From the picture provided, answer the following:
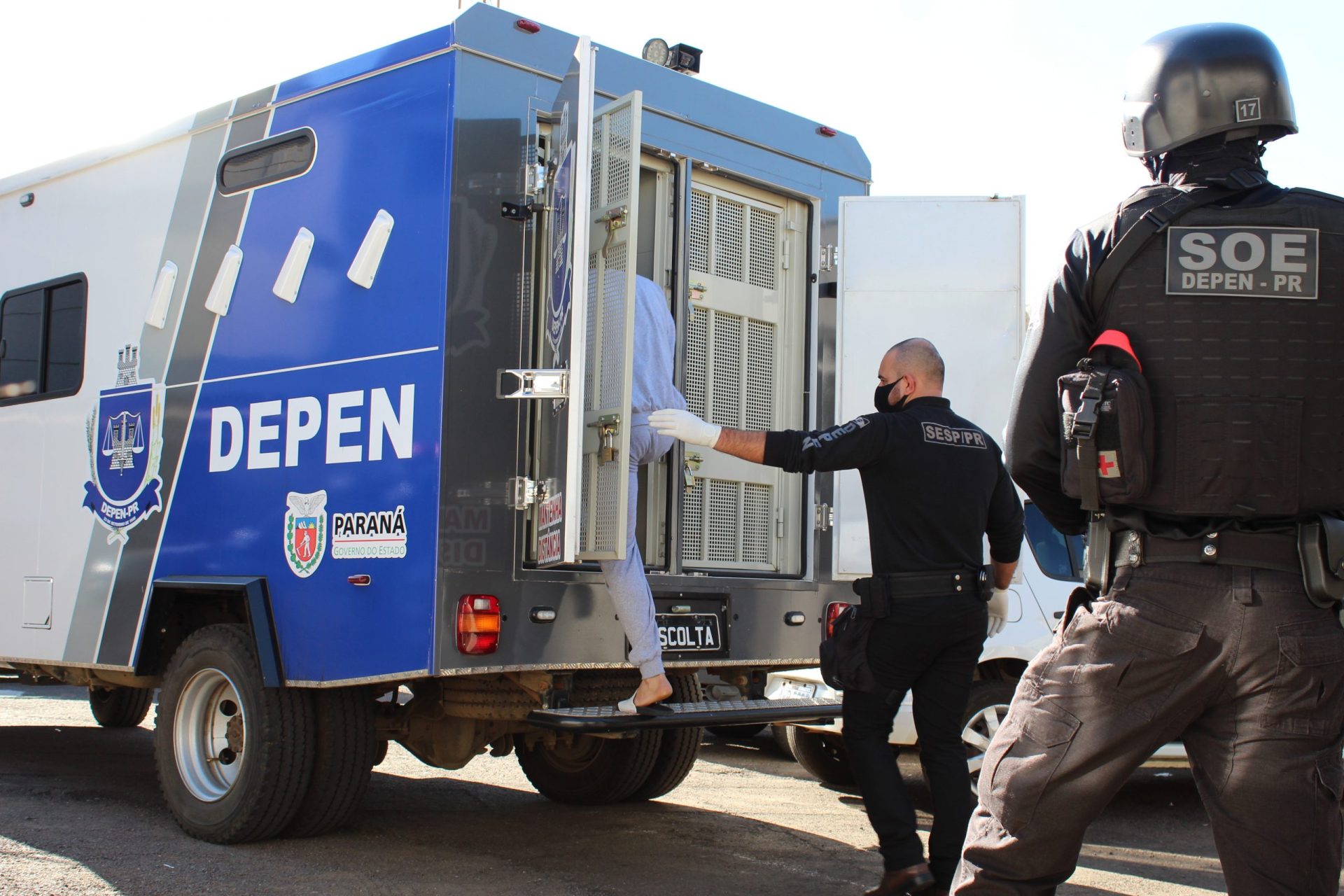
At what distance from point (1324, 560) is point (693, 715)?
281cm

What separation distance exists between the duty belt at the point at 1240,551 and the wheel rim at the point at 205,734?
390 centimetres

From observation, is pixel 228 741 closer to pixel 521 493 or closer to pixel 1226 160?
pixel 521 493

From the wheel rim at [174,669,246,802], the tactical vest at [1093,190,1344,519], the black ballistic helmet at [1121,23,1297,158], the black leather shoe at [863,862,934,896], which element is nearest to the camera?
the tactical vest at [1093,190,1344,519]

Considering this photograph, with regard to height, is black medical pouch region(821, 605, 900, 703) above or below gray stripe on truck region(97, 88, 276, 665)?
below

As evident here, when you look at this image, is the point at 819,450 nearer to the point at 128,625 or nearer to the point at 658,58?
the point at 658,58

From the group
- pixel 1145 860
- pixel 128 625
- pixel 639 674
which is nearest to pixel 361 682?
pixel 639 674

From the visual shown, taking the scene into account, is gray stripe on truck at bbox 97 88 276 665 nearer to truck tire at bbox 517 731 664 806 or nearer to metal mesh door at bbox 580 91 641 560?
metal mesh door at bbox 580 91 641 560

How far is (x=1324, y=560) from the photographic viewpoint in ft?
7.79

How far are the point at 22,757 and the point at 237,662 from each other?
3.45 m

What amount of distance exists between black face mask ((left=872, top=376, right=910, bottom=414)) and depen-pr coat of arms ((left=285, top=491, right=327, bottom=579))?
6.82 ft

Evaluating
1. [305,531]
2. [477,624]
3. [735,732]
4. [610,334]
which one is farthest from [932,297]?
[735,732]

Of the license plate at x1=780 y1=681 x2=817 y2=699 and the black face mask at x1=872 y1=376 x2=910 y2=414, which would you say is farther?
the license plate at x1=780 y1=681 x2=817 y2=699

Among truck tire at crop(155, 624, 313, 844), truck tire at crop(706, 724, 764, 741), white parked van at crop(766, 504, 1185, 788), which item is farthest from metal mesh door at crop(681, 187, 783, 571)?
truck tire at crop(706, 724, 764, 741)

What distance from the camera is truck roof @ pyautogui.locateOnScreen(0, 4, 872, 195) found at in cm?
484
